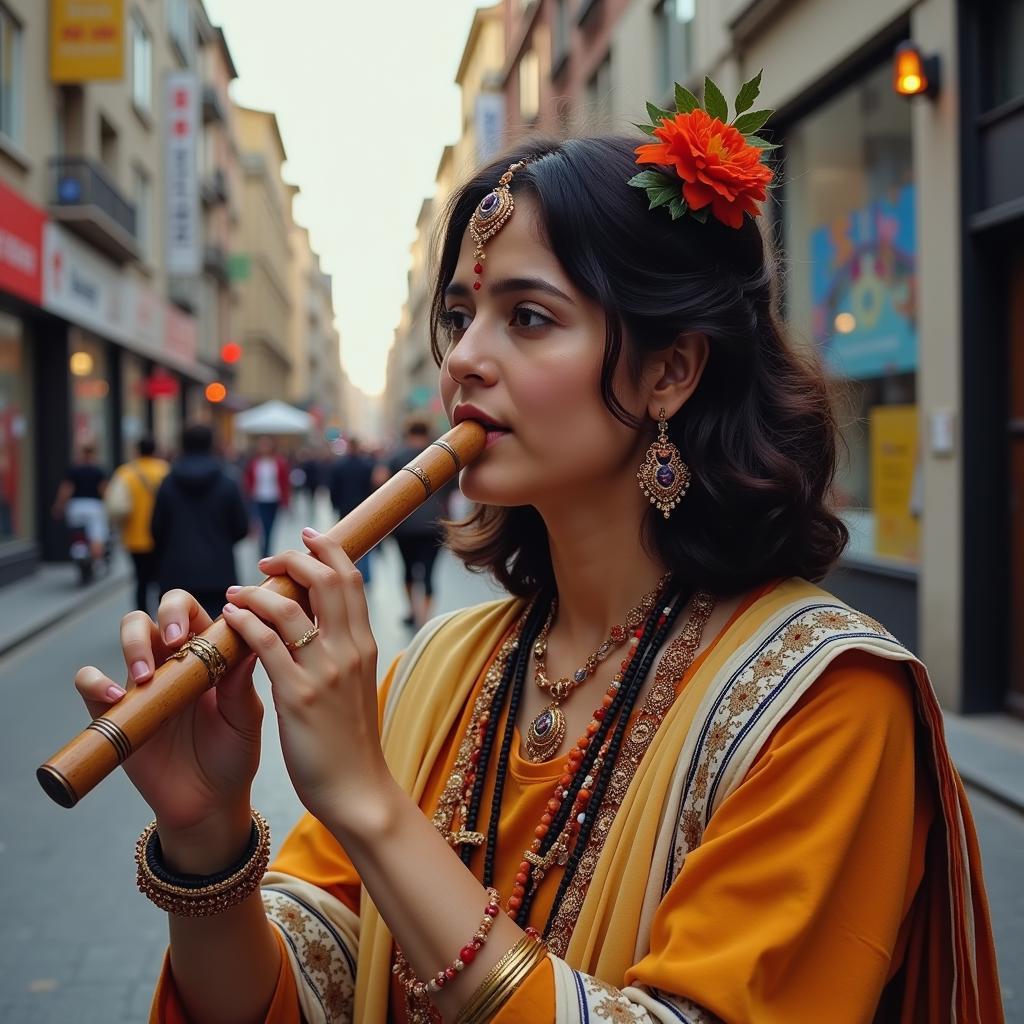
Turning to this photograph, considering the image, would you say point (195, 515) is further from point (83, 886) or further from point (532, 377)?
point (532, 377)

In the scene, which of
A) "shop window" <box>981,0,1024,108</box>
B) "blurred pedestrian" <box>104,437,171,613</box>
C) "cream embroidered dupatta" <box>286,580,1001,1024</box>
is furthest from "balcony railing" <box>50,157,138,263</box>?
"cream embroidered dupatta" <box>286,580,1001,1024</box>

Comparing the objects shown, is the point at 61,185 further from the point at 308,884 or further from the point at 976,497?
the point at 308,884

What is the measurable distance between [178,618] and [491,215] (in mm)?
691

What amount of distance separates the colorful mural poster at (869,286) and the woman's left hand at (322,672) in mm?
6562

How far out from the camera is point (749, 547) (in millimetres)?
1521

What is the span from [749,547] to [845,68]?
754cm

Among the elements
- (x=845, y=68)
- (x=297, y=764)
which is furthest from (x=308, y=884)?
(x=845, y=68)

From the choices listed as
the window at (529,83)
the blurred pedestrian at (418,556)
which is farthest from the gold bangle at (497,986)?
the window at (529,83)

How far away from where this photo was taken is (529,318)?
58.6 inches

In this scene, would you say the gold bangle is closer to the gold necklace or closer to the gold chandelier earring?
the gold necklace

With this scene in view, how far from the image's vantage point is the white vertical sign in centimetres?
2219

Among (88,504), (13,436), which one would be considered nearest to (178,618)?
(88,504)

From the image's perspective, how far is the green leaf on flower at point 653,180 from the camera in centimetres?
148

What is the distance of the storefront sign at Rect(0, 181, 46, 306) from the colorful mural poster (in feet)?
28.9
